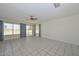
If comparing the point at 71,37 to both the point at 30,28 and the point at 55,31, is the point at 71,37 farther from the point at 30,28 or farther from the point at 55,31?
the point at 30,28

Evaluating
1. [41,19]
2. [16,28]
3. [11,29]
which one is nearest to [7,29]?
[11,29]

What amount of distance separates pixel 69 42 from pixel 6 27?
24.1ft

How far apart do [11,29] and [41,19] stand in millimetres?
4263

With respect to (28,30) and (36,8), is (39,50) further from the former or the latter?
(28,30)

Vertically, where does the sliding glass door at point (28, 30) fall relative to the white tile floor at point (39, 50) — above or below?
above

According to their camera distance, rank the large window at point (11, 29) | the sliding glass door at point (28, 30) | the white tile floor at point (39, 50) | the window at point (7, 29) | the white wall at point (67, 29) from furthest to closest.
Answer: the sliding glass door at point (28, 30), the large window at point (11, 29), the window at point (7, 29), the white wall at point (67, 29), the white tile floor at point (39, 50)

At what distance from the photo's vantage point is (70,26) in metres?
7.01

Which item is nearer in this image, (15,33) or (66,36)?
(66,36)

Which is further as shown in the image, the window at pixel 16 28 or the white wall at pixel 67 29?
the window at pixel 16 28

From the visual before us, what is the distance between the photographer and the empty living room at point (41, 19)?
4426mm

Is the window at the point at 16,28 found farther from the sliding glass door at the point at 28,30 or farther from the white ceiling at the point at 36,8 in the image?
the white ceiling at the point at 36,8

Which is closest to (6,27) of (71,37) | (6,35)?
(6,35)

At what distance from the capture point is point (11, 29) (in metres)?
10.8


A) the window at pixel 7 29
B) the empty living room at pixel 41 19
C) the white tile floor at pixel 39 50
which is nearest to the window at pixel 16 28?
the empty living room at pixel 41 19
